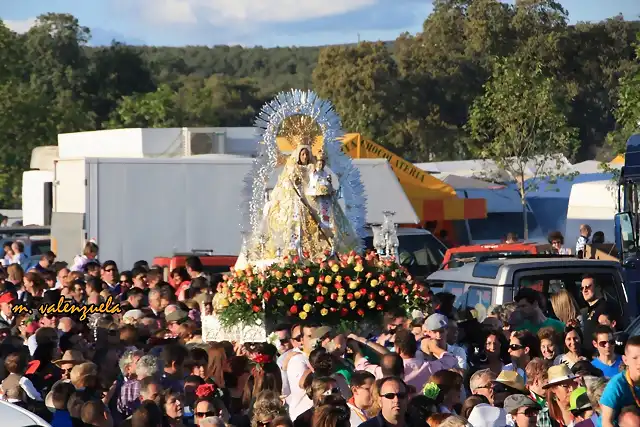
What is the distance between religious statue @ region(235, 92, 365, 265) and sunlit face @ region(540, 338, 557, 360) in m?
5.07

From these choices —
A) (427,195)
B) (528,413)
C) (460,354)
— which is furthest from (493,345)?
(427,195)

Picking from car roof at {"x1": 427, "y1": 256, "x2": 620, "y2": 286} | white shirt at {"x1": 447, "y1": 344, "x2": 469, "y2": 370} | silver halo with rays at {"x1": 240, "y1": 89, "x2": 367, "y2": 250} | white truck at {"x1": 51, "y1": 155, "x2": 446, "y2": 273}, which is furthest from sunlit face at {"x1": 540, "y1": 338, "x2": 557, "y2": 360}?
white truck at {"x1": 51, "y1": 155, "x2": 446, "y2": 273}

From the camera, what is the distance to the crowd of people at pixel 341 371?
8.41 m

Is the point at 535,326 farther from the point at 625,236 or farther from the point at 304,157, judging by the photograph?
the point at 625,236

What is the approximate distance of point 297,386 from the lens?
34.0ft

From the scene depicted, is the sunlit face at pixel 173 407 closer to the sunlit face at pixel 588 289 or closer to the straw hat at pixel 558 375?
the straw hat at pixel 558 375

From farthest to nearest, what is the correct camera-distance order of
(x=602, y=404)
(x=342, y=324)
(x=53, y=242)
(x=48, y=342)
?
(x=53, y=242) → (x=342, y=324) → (x=48, y=342) → (x=602, y=404)

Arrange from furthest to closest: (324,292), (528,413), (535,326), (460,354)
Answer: (324,292) < (535,326) < (460,354) < (528,413)

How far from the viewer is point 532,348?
1132cm

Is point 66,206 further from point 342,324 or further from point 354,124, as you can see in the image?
point 354,124

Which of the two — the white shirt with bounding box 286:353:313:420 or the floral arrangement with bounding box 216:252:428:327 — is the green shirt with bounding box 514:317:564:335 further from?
the white shirt with bounding box 286:353:313:420

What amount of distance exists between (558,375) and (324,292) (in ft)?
15.3

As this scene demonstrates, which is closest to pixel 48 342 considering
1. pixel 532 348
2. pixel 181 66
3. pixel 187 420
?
pixel 187 420

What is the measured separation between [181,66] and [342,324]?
12924 cm
